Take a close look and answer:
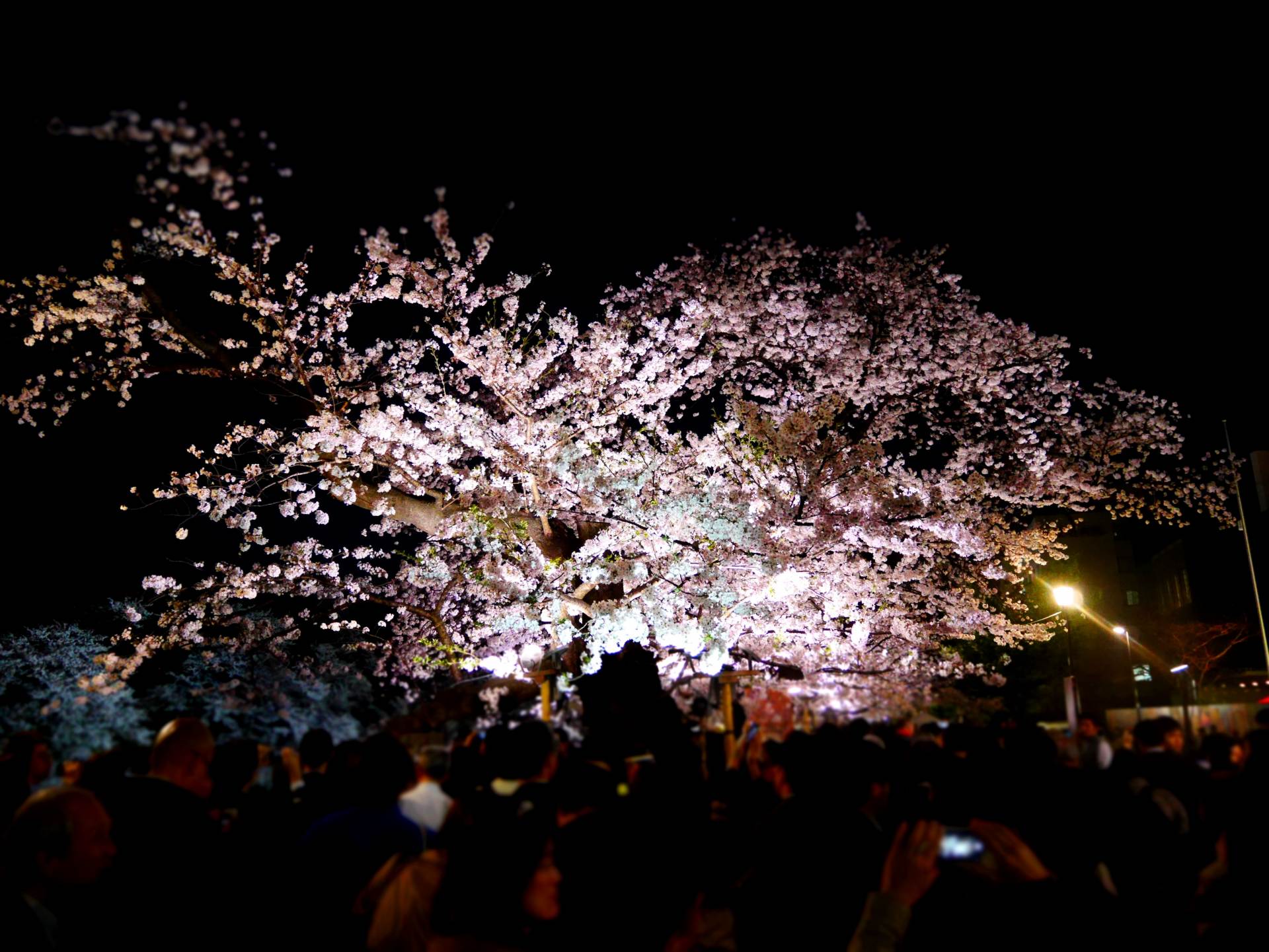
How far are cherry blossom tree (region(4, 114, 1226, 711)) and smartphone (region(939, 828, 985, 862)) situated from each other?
6522 mm

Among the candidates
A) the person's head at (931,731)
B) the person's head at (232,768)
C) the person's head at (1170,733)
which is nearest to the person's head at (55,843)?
the person's head at (232,768)

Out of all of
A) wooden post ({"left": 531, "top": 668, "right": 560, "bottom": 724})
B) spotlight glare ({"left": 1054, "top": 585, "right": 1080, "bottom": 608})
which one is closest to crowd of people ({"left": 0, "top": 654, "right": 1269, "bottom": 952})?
wooden post ({"left": 531, "top": 668, "right": 560, "bottom": 724})

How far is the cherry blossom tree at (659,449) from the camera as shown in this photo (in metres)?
11.7

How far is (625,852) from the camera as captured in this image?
2.69m

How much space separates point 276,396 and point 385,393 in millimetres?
1707

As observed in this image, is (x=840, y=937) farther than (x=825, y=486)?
No

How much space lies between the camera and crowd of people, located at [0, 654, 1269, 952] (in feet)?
8.72

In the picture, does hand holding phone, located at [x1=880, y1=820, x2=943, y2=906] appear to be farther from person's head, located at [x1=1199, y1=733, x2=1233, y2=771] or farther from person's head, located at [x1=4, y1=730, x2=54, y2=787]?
person's head, located at [x1=4, y1=730, x2=54, y2=787]

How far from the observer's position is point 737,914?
3.34 m

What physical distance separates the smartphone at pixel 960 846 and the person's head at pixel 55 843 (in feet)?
10.5

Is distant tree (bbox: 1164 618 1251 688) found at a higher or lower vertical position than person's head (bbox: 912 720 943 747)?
higher

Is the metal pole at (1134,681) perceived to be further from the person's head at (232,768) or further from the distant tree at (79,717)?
the distant tree at (79,717)

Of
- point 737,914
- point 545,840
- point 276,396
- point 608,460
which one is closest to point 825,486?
point 608,460

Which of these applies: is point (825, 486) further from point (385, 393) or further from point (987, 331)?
point (385, 393)
